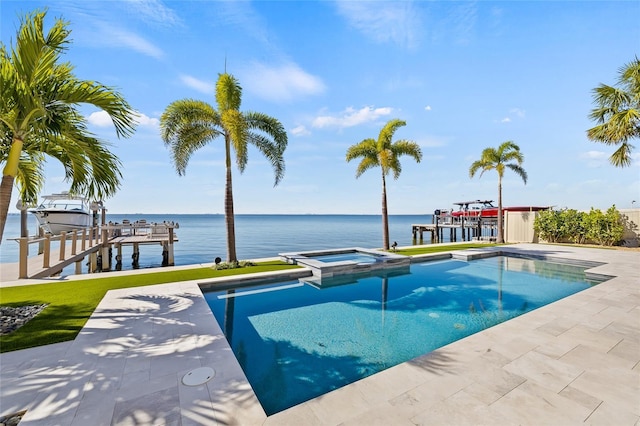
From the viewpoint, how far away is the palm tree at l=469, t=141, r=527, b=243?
1897 cm

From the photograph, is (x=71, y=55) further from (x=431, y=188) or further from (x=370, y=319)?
(x=431, y=188)

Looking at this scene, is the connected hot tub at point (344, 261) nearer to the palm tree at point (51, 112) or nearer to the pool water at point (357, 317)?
the pool water at point (357, 317)

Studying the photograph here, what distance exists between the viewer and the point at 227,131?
1035 centimetres

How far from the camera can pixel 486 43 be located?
34.4 ft

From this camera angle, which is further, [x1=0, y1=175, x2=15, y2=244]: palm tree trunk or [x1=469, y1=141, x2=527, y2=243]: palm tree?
[x1=469, y1=141, x2=527, y2=243]: palm tree

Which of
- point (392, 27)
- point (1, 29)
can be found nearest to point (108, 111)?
point (1, 29)

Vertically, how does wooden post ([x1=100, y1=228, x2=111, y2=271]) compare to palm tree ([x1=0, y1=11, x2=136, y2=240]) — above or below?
below

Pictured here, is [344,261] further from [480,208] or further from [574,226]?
[480,208]

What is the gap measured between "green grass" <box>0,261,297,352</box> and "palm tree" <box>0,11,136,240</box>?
5.96 ft

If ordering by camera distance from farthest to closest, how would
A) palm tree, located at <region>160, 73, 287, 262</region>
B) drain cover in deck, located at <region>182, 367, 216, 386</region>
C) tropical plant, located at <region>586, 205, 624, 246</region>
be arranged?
tropical plant, located at <region>586, 205, 624, 246</region>
palm tree, located at <region>160, 73, 287, 262</region>
drain cover in deck, located at <region>182, 367, 216, 386</region>

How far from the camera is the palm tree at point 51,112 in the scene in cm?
419

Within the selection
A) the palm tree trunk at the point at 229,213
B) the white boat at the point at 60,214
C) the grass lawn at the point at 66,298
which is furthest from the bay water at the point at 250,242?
the palm tree trunk at the point at 229,213

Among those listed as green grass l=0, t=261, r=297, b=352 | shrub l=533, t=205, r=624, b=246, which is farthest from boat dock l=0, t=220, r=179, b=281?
shrub l=533, t=205, r=624, b=246

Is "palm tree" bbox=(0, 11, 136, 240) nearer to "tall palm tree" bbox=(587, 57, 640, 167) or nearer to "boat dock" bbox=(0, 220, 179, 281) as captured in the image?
"boat dock" bbox=(0, 220, 179, 281)
